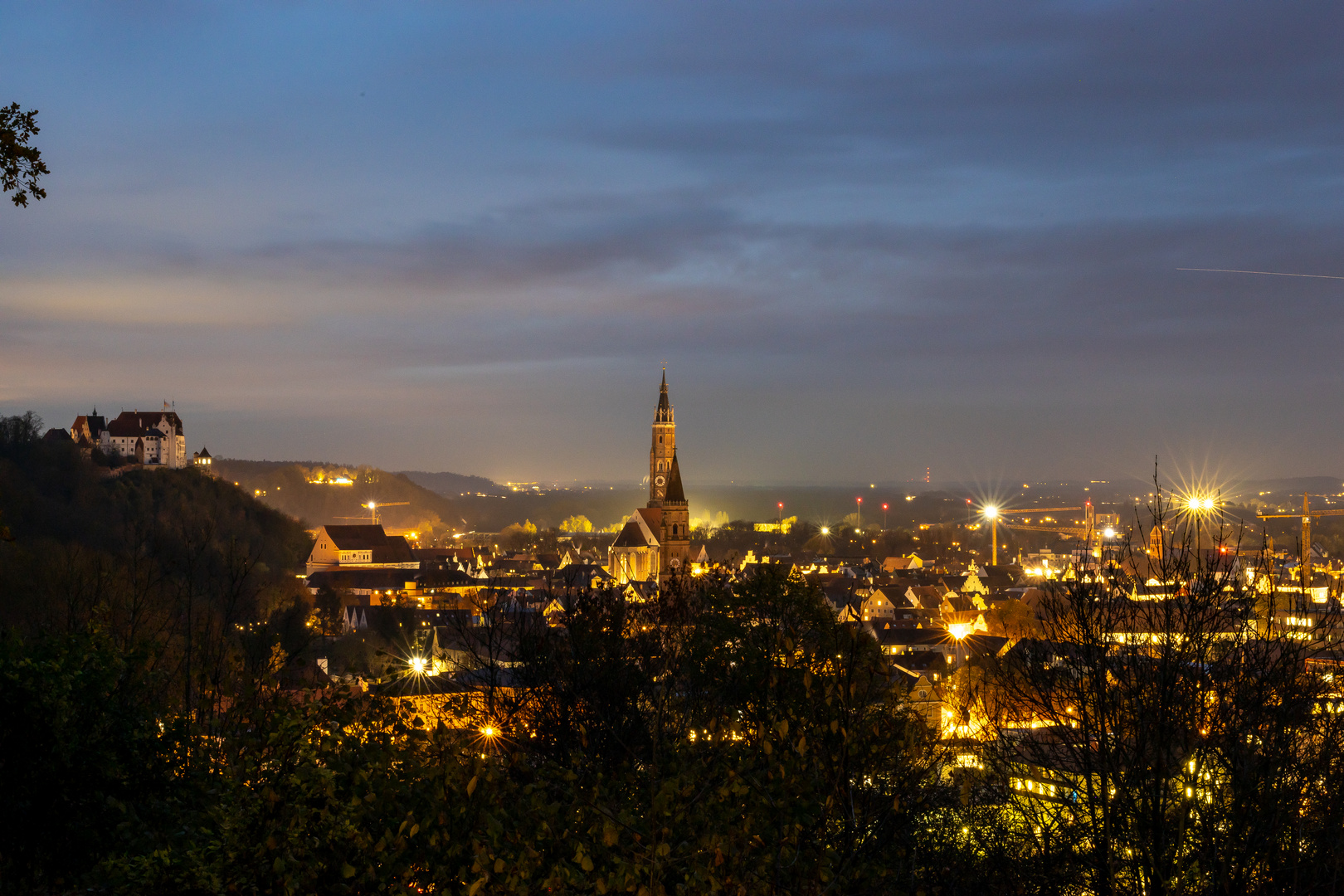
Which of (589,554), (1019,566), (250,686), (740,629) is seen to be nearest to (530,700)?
(740,629)

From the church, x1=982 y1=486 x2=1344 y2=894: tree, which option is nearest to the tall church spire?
the church

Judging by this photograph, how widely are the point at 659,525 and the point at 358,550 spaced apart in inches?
1658

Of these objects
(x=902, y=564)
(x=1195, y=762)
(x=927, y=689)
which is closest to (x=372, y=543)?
(x=902, y=564)

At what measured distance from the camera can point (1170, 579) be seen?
1169cm

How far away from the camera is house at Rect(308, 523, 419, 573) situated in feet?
407

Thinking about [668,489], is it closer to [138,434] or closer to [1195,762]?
[138,434]

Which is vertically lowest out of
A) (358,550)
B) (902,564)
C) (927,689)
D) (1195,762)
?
(902,564)

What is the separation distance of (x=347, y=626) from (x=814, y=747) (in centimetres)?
6598

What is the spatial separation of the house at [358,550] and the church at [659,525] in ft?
106

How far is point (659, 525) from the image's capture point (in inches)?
3959

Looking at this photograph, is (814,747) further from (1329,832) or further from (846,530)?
(846,530)

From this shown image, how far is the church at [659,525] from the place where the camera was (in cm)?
9106

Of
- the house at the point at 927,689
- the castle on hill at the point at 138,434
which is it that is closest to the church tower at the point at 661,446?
the castle on hill at the point at 138,434

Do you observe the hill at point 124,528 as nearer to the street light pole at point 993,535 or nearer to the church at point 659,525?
the church at point 659,525
